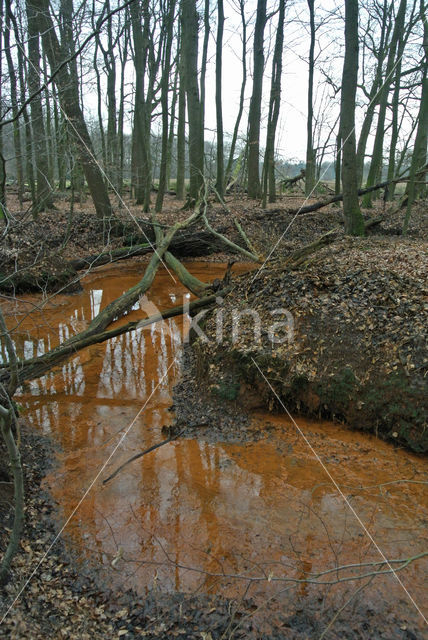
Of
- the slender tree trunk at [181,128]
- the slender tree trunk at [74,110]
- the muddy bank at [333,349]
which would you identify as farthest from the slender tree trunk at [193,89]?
the muddy bank at [333,349]

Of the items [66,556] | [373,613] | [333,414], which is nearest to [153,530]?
[66,556]

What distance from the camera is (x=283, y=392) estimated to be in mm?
5305

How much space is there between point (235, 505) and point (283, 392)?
1649mm

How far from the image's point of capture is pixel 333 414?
17.0 feet

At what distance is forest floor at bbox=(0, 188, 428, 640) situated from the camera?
2.87 m

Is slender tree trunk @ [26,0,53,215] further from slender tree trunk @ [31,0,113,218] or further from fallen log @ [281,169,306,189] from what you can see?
fallen log @ [281,169,306,189]

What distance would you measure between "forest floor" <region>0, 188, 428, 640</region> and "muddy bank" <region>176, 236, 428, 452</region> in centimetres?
1

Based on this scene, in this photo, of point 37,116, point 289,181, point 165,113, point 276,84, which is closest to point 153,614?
point 37,116

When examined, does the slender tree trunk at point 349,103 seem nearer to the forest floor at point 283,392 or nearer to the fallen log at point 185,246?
the forest floor at point 283,392

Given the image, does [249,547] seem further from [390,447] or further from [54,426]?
[54,426]

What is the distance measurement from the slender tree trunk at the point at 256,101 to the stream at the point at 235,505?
1436 cm

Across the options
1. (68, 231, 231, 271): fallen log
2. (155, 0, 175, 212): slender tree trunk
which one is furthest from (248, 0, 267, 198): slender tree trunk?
(68, 231, 231, 271): fallen log

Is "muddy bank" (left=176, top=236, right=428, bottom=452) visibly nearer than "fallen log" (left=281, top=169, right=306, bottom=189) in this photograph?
Yes

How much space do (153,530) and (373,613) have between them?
1800 millimetres
